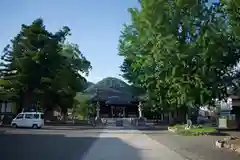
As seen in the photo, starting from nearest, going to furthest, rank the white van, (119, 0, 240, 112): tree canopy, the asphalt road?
the asphalt road → (119, 0, 240, 112): tree canopy → the white van

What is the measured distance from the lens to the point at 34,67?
4225 centimetres

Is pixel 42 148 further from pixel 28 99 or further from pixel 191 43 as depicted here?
pixel 28 99

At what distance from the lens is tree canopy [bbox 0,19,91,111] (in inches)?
1650

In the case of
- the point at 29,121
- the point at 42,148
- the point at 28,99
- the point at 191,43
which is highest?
the point at 191,43

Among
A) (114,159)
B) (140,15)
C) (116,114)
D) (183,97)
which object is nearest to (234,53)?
(183,97)

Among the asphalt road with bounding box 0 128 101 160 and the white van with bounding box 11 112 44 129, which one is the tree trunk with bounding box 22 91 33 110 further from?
the asphalt road with bounding box 0 128 101 160

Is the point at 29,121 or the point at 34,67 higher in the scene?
the point at 34,67

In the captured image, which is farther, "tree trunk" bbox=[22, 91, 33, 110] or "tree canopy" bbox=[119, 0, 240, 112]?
"tree trunk" bbox=[22, 91, 33, 110]

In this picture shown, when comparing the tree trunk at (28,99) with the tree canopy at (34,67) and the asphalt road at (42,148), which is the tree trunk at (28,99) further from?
the asphalt road at (42,148)

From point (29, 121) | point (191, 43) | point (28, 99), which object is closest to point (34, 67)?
point (28, 99)

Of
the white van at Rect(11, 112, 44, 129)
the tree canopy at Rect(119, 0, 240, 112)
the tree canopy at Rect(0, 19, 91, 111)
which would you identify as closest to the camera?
the tree canopy at Rect(119, 0, 240, 112)

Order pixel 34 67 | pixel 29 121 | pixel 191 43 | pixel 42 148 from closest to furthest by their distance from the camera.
→ pixel 42 148 < pixel 191 43 < pixel 29 121 < pixel 34 67

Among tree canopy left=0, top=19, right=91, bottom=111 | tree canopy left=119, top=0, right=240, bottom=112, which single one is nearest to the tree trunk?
tree canopy left=0, top=19, right=91, bottom=111

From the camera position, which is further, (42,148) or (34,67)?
(34,67)
